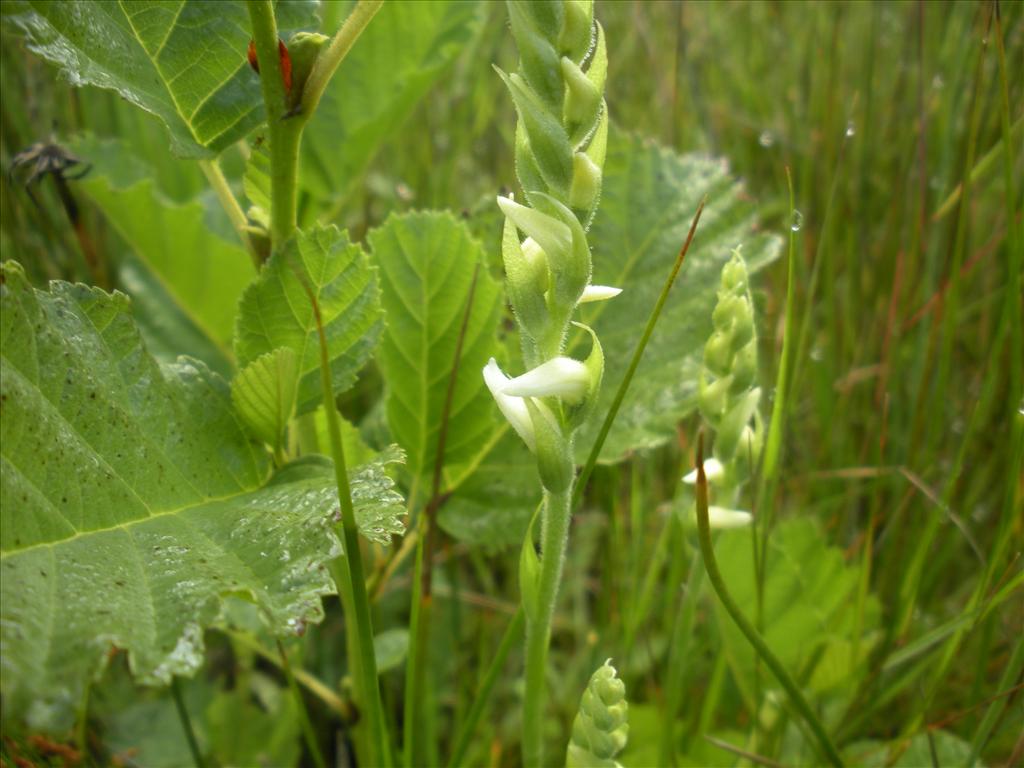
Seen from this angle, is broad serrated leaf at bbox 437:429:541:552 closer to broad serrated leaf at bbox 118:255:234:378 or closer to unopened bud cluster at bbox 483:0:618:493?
unopened bud cluster at bbox 483:0:618:493

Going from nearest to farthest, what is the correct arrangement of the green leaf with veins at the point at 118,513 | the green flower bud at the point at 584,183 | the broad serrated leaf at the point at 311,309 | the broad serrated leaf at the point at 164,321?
the green leaf with veins at the point at 118,513
the green flower bud at the point at 584,183
the broad serrated leaf at the point at 311,309
the broad serrated leaf at the point at 164,321

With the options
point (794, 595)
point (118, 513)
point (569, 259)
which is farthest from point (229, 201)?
point (794, 595)

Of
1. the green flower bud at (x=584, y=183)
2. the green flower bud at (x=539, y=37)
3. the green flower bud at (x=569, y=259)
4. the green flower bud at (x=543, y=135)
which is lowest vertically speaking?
the green flower bud at (x=569, y=259)

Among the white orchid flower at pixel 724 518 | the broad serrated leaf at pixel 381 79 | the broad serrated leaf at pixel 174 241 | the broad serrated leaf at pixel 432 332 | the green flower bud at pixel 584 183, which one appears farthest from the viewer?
the broad serrated leaf at pixel 174 241

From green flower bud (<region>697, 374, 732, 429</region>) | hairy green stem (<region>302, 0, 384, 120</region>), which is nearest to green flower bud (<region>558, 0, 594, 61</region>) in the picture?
hairy green stem (<region>302, 0, 384, 120</region>)

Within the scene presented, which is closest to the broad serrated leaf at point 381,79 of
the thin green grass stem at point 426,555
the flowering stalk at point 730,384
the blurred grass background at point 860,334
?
the blurred grass background at point 860,334

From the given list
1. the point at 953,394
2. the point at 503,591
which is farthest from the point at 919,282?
the point at 503,591

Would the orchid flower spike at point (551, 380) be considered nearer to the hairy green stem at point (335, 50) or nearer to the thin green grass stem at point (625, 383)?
the thin green grass stem at point (625, 383)

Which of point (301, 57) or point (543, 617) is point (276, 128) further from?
point (543, 617)

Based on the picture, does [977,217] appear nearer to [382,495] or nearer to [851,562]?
[851,562]
